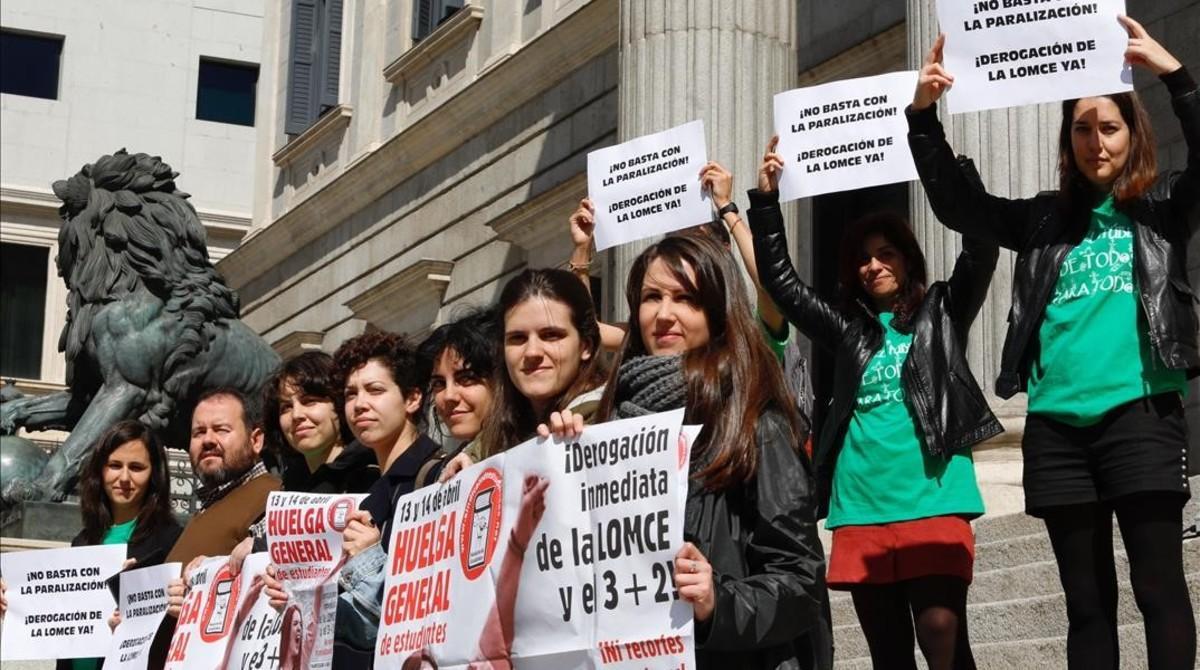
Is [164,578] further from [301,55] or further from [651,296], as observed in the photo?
[301,55]

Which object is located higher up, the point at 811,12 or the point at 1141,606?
the point at 811,12

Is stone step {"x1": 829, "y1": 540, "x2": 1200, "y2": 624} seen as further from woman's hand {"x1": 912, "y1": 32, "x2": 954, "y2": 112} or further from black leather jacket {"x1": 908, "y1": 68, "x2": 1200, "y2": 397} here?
woman's hand {"x1": 912, "y1": 32, "x2": 954, "y2": 112}

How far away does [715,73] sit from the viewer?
45.0ft

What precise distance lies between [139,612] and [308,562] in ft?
4.66

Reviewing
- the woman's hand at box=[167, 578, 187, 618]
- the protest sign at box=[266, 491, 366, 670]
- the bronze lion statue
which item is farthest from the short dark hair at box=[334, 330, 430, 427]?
the bronze lion statue

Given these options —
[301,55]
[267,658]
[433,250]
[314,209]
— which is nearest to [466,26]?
[433,250]

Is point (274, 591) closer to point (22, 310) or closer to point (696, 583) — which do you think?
point (696, 583)

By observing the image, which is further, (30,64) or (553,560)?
(30,64)

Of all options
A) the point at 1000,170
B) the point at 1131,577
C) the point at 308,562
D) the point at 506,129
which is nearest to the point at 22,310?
the point at 506,129

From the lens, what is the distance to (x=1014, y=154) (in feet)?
34.3

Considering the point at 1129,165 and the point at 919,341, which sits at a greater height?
the point at 1129,165

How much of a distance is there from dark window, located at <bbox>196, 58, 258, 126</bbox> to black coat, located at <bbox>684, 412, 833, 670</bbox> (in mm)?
37182

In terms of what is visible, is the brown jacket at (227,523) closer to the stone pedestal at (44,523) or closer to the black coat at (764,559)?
the black coat at (764,559)

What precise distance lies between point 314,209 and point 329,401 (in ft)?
65.9
